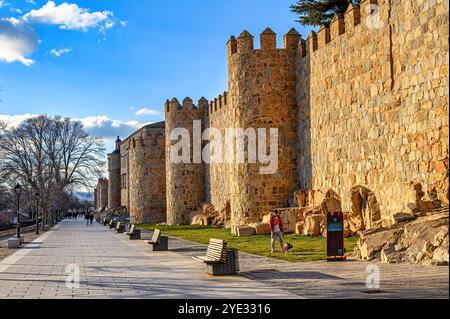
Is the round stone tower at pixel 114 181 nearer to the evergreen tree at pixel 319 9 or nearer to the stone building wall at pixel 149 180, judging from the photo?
the stone building wall at pixel 149 180

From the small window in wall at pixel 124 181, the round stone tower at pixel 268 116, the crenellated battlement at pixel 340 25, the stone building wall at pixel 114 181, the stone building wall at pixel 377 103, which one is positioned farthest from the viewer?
the stone building wall at pixel 114 181

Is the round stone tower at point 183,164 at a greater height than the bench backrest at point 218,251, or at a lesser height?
greater

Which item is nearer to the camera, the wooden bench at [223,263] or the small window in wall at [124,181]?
the wooden bench at [223,263]

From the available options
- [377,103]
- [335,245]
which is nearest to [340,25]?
[377,103]

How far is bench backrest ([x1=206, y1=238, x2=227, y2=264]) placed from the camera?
38.8ft

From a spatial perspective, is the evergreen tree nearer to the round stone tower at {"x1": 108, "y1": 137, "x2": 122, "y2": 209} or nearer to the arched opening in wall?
the arched opening in wall

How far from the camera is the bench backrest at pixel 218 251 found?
38.8 feet

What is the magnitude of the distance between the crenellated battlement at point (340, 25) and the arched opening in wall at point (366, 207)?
534 cm

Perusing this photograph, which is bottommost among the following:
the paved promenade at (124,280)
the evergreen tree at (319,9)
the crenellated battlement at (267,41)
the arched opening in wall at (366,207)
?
the paved promenade at (124,280)

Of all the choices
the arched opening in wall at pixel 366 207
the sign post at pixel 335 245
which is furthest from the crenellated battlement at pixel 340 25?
the sign post at pixel 335 245

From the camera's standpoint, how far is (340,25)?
2158 centimetres

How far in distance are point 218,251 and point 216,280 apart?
1.06 metres

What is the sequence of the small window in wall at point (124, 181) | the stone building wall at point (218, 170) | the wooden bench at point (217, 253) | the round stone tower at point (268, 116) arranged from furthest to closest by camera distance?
the small window in wall at point (124, 181)
the stone building wall at point (218, 170)
the round stone tower at point (268, 116)
the wooden bench at point (217, 253)

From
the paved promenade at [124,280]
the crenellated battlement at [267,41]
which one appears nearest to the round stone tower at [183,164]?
the crenellated battlement at [267,41]
